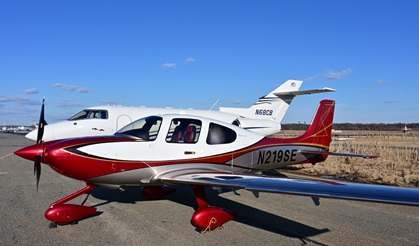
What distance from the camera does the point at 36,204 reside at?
22.9 ft

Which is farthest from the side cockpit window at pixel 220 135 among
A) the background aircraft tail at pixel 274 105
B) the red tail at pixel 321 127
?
the background aircraft tail at pixel 274 105

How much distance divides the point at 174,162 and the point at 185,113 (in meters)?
11.6

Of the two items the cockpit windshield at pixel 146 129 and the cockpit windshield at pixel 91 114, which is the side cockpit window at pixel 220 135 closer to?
the cockpit windshield at pixel 146 129

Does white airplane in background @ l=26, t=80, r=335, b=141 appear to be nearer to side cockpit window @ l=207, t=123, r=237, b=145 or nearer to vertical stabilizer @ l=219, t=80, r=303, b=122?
vertical stabilizer @ l=219, t=80, r=303, b=122

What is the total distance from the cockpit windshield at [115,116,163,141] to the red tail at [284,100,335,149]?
4.12 m

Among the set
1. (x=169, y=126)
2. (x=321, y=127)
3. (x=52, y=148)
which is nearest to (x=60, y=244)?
(x=52, y=148)

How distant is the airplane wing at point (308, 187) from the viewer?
3.85 meters

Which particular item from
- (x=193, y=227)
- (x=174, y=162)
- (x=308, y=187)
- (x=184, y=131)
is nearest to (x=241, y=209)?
(x=193, y=227)

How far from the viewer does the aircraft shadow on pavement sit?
5473mm

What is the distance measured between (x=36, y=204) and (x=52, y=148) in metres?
1.96

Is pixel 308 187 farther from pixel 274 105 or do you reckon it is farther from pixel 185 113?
pixel 274 105

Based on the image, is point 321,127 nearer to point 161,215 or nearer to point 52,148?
point 161,215

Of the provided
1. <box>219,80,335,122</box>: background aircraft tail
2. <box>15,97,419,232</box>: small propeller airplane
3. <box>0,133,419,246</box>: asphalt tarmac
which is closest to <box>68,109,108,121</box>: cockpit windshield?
<box>0,133,419,246</box>: asphalt tarmac

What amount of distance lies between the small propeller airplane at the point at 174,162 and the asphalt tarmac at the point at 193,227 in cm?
34
